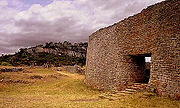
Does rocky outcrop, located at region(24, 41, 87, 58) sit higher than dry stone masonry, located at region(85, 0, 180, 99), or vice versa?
rocky outcrop, located at region(24, 41, 87, 58)

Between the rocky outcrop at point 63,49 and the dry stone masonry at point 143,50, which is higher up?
the rocky outcrop at point 63,49

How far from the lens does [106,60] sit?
13.4m

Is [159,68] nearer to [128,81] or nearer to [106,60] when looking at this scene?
[128,81]

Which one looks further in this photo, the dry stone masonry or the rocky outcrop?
the rocky outcrop

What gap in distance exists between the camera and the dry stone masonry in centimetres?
816

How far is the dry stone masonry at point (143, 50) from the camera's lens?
8.16m

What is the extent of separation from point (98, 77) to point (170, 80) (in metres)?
7.23

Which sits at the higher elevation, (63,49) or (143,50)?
(63,49)

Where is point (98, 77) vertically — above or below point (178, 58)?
below

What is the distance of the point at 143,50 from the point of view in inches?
387

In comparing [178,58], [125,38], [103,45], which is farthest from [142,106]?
[103,45]

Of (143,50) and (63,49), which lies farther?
(63,49)

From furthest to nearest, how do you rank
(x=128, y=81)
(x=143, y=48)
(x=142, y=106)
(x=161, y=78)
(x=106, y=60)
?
(x=106, y=60) < (x=128, y=81) < (x=143, y=48) < (x=161, y=78) < (x=142, y=106)

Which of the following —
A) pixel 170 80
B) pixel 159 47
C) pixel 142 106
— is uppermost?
pixel 159 47
